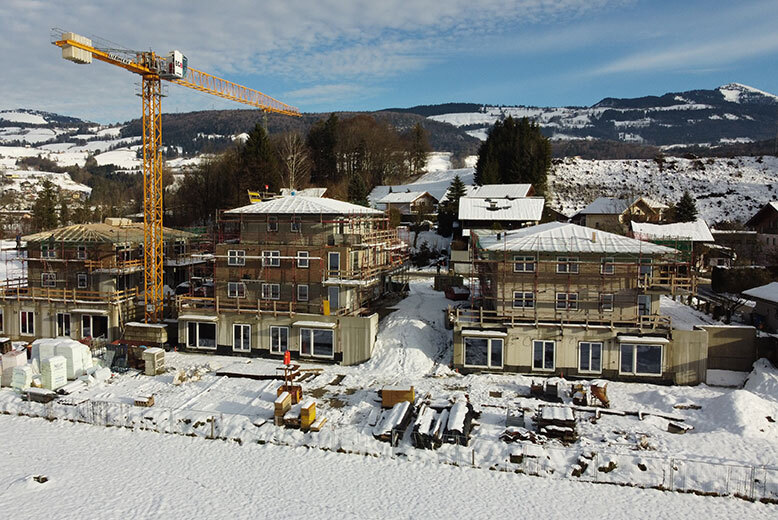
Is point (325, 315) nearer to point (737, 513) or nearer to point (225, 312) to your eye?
point (225, 312)

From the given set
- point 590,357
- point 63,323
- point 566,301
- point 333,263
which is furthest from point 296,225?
point 590,357

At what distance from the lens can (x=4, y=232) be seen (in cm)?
8994

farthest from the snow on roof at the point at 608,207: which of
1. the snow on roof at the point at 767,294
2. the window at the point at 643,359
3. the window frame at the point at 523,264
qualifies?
the window at the point at 643,359

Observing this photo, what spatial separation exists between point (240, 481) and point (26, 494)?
6.98 meters

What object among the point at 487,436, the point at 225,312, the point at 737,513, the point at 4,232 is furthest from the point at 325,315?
the point at 4,232

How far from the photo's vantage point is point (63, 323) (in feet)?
118

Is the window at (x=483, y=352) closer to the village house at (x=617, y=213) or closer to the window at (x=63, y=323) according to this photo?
the window at (x=63, y=323)

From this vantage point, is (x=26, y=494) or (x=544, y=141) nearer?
(x=26, y=494)

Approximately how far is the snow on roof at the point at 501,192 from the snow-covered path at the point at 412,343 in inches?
1418

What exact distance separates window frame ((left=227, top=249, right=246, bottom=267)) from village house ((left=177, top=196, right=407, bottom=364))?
0.06 metres

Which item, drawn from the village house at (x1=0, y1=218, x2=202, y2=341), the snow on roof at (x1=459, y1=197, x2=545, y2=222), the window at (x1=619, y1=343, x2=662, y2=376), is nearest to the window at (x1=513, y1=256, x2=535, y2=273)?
the window at (x1=619, y1=343, x2=662, y2=376)

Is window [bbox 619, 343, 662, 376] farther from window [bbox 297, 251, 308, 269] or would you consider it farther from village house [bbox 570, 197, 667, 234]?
village house [bbox 570, 197, 667, 234]

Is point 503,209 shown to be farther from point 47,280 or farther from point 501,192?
point 47,280

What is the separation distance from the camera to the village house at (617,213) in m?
68.4
